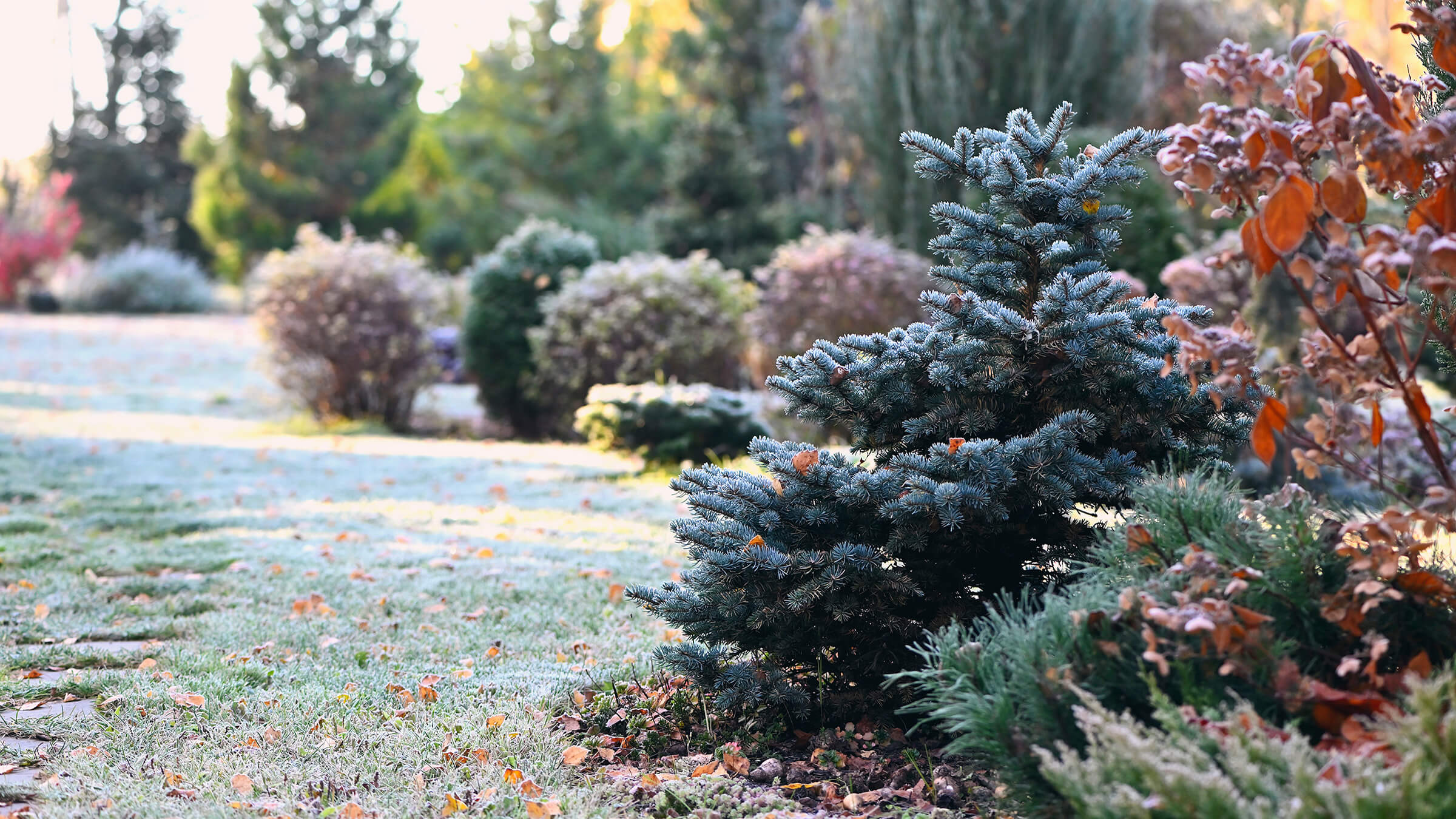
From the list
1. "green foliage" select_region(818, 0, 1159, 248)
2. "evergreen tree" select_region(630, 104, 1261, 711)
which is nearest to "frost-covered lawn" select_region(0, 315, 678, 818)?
"evergreen tree" select_region(630, 104, 1261, 711)

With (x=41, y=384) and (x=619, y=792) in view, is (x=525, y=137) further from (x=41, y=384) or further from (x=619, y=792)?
(x=619, y=792)

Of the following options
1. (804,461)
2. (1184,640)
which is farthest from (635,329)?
(1184,640)

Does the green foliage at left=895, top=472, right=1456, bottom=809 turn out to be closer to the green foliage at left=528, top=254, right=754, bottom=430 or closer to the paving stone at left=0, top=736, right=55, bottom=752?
the paving stone at left=0, top=736, right=55, bottom=752

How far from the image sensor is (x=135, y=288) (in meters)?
21.9

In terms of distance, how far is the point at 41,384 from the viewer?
12.6 meters

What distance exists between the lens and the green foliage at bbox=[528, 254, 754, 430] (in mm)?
9781

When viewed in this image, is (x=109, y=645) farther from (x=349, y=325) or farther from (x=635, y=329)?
(x=349, y=325)

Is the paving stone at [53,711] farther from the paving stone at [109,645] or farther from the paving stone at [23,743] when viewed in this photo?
the paving stone at [109,645]

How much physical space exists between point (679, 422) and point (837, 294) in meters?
2.33

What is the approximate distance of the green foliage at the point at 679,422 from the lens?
7.95 metres

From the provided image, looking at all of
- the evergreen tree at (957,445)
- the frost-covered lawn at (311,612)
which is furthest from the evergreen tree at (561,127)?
the evergreen tree at (957,445)

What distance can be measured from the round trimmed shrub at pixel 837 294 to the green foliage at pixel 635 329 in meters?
0.43

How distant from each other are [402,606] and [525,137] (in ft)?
78.5

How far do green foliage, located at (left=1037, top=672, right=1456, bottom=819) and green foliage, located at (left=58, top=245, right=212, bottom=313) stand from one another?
23543 mm
